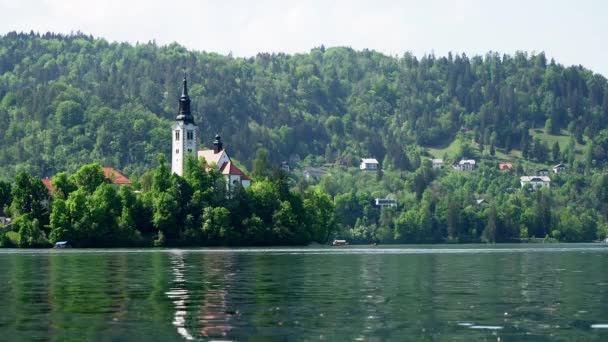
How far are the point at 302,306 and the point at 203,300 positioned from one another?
5774mm

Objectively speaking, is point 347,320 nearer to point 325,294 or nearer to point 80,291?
point 325,294

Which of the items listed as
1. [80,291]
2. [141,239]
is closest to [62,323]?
[80,291]

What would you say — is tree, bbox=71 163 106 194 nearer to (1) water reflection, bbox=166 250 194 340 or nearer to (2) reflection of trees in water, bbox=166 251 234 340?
(2) reflection of trees in water, bbox=166 251 234 340

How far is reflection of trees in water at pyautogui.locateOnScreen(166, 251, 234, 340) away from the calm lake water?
0.16 feet

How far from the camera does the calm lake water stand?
41312mm

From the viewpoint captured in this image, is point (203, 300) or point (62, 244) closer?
point (203, 300)

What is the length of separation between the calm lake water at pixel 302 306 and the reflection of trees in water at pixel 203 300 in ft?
0.16

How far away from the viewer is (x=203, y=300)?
54.8m

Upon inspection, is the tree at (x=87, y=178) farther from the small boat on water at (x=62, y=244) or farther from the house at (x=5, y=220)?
the small boat on water at (x=62, y=244)

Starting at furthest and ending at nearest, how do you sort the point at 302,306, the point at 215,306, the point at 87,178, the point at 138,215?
the point at 87,178, the point at 138,215, the point at 302,306, the point at 215,306

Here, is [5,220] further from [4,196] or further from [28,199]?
[28,199]

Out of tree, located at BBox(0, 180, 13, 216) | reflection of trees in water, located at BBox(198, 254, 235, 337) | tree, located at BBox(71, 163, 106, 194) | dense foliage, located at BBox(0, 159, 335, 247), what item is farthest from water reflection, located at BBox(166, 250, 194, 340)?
tree, located at BBox(71, 163, 106, 194)

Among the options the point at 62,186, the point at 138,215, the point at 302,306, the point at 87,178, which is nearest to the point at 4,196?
the point at 62,186

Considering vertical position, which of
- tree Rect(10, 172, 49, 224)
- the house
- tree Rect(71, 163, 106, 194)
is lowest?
the house
